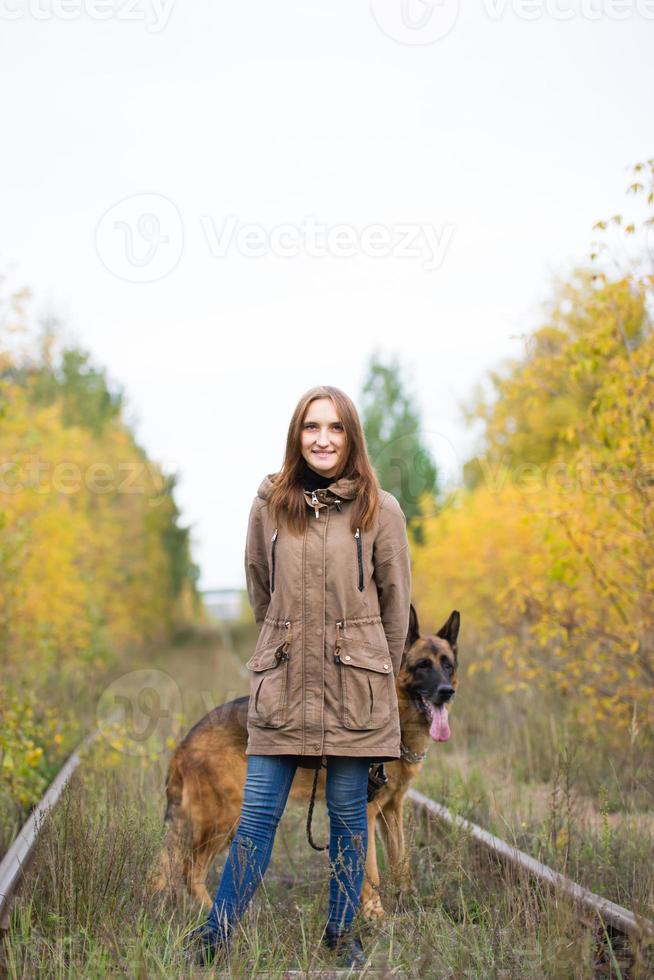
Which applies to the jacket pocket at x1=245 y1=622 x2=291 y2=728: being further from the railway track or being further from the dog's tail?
the dog's tail

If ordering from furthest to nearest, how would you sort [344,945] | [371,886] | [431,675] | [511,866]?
1. [431,675]
2. [511,866]
3. [371,886]
4. [344,945]

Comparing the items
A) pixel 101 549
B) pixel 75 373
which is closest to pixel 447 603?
pixel 101 549

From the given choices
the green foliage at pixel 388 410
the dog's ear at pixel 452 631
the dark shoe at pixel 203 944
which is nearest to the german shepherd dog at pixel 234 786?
the dog's ear at pixel 452 631

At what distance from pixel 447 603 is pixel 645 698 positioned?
1133cm

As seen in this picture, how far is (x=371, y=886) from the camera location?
4340 millimetres

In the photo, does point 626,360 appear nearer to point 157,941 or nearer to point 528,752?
point 528,752

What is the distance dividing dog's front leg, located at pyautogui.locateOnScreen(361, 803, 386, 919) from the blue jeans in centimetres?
27

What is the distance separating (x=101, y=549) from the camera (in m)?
25.8

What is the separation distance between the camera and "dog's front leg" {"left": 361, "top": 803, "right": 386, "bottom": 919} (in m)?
4.25

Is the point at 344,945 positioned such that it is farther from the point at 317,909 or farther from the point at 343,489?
the point at 343,489

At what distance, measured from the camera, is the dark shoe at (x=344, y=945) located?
365cm

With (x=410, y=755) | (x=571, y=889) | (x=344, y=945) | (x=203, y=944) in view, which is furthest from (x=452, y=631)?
(x=203, y=944)

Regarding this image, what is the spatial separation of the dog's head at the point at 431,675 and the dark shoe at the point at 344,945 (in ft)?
4.29

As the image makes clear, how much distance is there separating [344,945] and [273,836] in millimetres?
500
